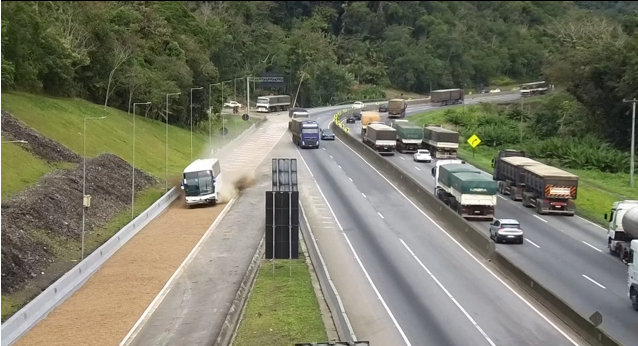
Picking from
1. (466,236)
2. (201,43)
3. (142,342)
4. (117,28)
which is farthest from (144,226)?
(201,43)

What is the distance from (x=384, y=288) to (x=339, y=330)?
761 cm

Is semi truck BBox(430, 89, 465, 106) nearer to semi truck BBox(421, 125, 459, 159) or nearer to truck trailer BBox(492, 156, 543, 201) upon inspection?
semi truck BBox(421, 125, 459, 159)

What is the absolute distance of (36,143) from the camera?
60656 mm

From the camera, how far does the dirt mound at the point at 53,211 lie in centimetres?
3862

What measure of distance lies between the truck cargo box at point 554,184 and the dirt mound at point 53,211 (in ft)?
90.8

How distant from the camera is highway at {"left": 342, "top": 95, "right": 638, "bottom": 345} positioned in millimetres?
34906

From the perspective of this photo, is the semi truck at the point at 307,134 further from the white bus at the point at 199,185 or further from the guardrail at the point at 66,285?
the guardrail at the point at 66,285

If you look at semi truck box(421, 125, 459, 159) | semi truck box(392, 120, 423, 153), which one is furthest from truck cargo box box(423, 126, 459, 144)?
semi truck box(392, 120, 423, 153)

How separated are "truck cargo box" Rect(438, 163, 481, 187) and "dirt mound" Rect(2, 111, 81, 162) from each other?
26.4 metres

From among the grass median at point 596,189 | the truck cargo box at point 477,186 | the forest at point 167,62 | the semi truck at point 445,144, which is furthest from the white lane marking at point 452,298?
the forest at point 167,62

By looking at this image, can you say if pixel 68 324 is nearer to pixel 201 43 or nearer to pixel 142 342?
pixel 142 342

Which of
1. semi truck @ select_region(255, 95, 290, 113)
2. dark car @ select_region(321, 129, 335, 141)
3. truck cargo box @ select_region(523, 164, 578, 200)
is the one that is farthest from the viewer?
semi truck @ select_region(255, 95, 290, 113)

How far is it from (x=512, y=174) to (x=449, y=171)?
792 cm

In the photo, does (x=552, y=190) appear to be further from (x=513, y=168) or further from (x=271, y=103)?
(x=271, y=103)
